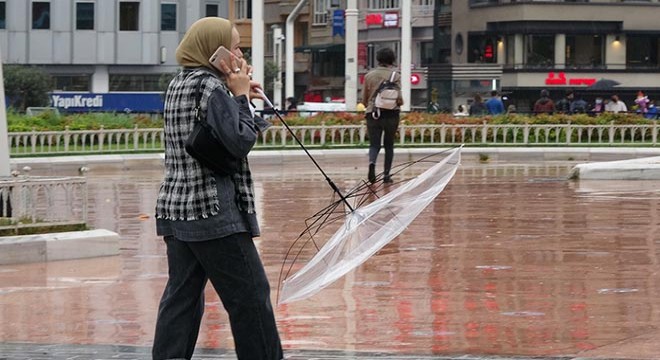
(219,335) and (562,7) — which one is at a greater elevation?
(562,7)

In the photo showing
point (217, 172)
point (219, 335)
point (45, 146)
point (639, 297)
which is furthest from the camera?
point (45, 146)

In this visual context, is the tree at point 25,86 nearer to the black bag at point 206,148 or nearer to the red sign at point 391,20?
the red sign at point 391,20

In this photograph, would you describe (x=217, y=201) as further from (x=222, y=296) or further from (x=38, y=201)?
(x=38, y=201)

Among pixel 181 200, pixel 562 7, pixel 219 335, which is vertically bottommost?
pixel 219 335

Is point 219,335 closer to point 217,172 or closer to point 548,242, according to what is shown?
point 217,172

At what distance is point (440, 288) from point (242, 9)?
82563 mm

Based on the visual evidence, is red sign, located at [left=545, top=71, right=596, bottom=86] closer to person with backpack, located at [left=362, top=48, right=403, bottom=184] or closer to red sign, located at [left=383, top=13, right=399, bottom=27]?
red sign, located at [left=383, top=13, right=399, bottom=27]

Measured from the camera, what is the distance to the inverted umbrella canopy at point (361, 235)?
280 inches

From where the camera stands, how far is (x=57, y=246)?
11.4 m

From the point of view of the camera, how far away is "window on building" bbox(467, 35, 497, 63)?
79.9 m

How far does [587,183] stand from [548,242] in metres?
6.77

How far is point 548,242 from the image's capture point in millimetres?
12375

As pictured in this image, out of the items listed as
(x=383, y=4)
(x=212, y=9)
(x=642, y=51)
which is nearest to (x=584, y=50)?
(x=642, y=51)

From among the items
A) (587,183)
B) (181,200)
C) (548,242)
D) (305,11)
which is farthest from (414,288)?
(305,11)
